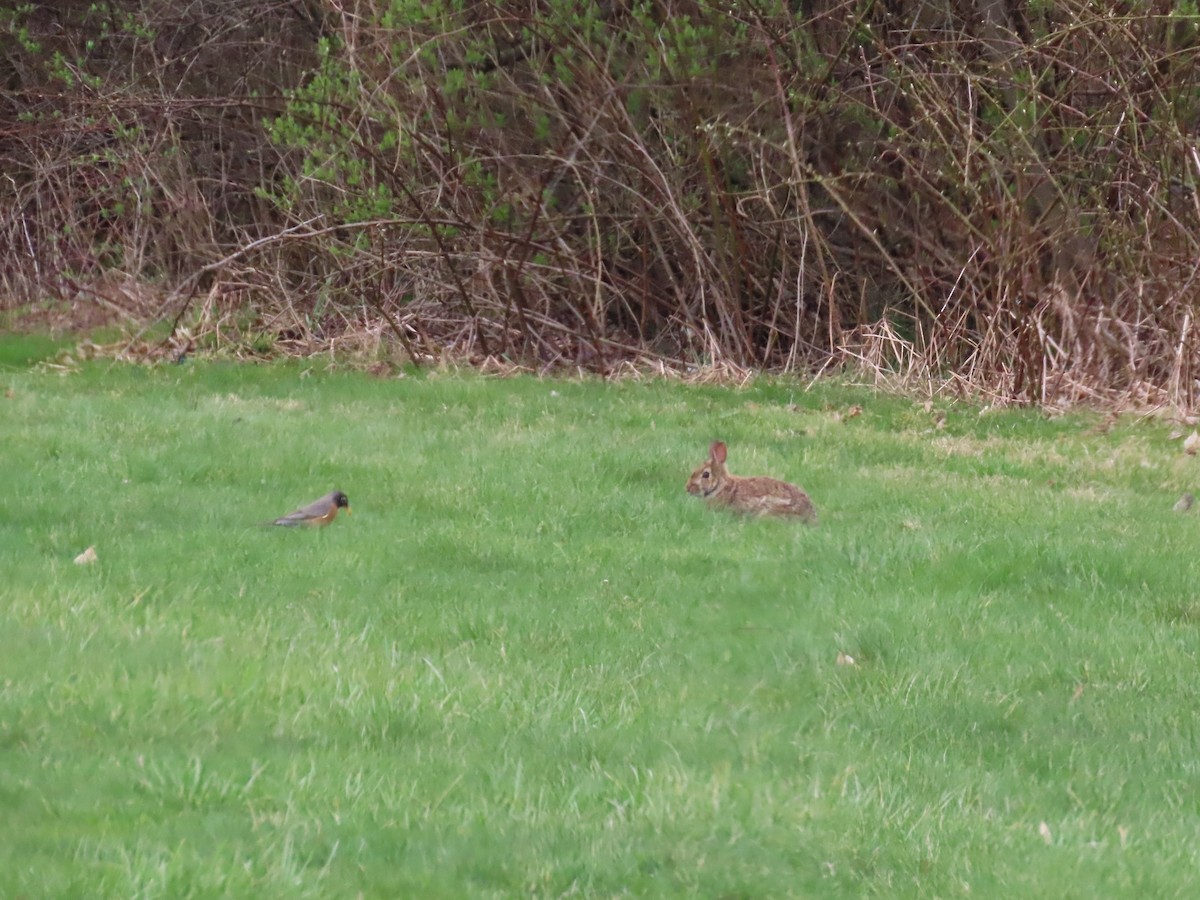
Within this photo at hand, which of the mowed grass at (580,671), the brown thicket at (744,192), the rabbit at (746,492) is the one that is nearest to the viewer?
the mowed grass at (580,671)

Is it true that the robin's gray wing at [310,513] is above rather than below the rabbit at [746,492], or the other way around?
above

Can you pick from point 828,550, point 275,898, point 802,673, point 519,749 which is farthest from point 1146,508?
point 275,898

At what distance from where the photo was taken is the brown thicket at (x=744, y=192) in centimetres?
1405

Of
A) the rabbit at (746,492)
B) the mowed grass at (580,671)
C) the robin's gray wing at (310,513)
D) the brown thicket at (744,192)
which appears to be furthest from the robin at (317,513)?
the brown thicket at (744,192)

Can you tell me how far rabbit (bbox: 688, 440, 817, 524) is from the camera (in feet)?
27.6

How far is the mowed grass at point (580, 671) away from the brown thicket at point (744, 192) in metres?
4.06

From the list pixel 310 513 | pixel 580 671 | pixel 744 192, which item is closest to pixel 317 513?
pixel 310 513

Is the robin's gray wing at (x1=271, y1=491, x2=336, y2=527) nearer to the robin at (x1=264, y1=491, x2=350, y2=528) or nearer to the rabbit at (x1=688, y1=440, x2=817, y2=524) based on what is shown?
the robin at (x1=264, y1=491, x2=350, y2=528)

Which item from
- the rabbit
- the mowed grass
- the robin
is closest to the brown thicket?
the mowed grass

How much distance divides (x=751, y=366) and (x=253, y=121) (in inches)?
291

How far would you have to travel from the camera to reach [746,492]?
8.55 meters

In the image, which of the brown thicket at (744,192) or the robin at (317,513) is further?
the brown thicket at (744,192)

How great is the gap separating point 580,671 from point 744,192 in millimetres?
10811

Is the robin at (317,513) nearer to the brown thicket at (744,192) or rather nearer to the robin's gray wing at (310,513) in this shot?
the robin's gray wing at (310,513)
